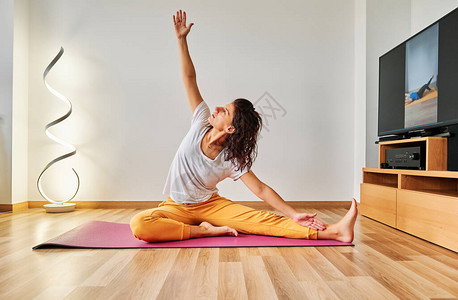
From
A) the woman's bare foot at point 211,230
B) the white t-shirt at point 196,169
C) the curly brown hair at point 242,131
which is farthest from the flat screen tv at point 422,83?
the woman's bare foot at point 211,230

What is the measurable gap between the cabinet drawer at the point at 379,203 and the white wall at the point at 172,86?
69cm

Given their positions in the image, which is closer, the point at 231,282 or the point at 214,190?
the point at 231,282

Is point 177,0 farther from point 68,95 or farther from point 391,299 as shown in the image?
point 391,299

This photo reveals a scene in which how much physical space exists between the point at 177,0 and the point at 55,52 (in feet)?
4.59

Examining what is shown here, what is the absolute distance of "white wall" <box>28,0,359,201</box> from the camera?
3.72 metres

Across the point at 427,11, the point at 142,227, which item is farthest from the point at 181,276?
the point at 427,11

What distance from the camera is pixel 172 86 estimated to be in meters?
3.76

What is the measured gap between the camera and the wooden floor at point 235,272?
1.26 meters

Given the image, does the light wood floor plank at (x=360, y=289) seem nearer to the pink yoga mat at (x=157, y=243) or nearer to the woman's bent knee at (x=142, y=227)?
the pink yoga mat at (x=157, y=243)

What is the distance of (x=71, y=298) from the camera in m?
1.20

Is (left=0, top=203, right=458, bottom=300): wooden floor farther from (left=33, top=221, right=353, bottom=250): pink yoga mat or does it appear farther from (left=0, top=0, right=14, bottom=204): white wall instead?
(left=0, top=0, right=14, bottom=204): white wall

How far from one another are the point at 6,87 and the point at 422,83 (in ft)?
12.1

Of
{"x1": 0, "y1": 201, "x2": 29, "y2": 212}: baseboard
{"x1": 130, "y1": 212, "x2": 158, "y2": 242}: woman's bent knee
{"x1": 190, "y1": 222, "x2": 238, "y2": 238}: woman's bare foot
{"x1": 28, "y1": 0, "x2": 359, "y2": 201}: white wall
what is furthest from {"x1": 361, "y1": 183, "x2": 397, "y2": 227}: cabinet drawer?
{"x1": 0, "y1": 201, "x2": 29, "y2": 212}: baseboard

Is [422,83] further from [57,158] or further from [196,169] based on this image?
[57,158]
